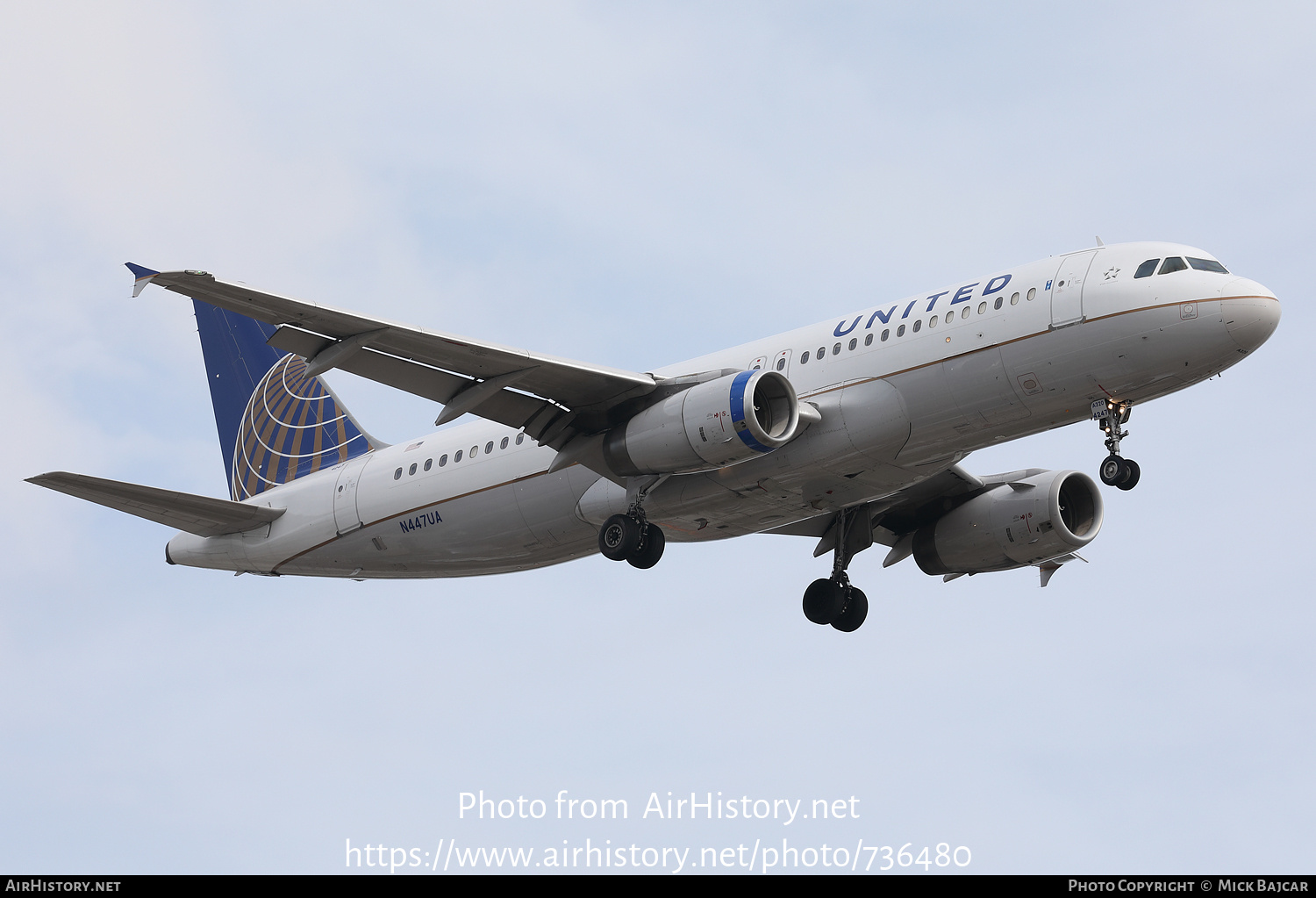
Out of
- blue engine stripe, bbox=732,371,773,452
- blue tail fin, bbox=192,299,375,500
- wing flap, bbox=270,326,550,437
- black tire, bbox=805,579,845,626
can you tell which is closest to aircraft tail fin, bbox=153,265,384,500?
blue tail fin, bbox=192,299,375,500

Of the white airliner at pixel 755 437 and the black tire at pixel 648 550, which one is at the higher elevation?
the white airliner at pixel 755 437

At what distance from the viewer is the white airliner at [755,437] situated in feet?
82.5

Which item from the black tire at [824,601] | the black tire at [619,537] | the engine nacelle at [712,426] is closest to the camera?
the engine nacelle at [712,426]

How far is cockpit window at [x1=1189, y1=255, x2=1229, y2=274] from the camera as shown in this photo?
2528cm

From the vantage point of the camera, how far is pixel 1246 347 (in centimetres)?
2483

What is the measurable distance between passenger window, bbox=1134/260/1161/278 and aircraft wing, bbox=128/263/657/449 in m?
8.38

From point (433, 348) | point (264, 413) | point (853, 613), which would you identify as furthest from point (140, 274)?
point (853, 613)

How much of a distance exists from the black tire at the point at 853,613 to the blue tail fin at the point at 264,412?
10867 millimetres

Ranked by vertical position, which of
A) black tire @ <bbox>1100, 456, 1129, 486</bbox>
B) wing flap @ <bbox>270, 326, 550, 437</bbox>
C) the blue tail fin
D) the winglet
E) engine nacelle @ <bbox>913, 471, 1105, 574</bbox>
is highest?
the blue tail fin

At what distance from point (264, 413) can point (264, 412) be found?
0.04 meters

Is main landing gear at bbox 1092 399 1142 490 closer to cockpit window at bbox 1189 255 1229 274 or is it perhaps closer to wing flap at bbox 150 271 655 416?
cockpit window at bbox 1189 255 1229 274

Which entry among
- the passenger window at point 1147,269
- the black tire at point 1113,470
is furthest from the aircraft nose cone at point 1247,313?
the black tire at point 1113,470

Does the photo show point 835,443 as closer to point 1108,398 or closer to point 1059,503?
point 1108,398

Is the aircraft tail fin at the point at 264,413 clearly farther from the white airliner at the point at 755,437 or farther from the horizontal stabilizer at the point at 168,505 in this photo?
the horizontal stabilizer at the point at 168,505
